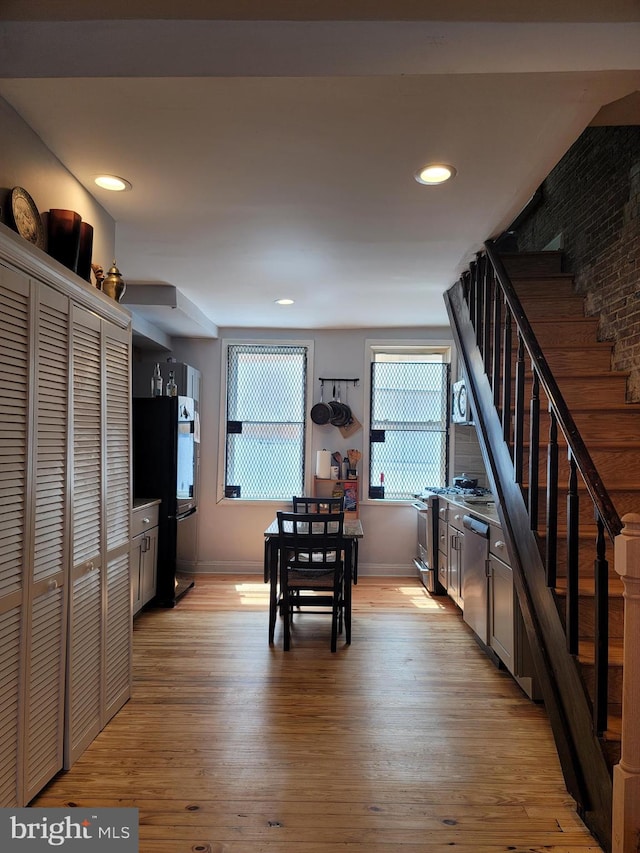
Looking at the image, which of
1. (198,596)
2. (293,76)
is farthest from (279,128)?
(198,596)

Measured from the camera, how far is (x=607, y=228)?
3.16m

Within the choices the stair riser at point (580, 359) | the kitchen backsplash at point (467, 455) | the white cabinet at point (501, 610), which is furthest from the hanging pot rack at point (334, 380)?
the white cabinet at point (501, 610)

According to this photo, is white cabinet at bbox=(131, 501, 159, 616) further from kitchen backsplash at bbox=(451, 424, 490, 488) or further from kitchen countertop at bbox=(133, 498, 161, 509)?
kitchen backsplash at bbox=(451, 424, 490, 488)

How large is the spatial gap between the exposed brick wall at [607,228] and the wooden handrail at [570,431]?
0.76 m

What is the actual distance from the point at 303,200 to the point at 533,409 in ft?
4.90

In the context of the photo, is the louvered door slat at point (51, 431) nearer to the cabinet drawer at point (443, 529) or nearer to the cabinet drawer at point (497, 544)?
the cabinet drawer at point (497, 544)

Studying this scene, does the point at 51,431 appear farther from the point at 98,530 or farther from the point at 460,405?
the point at 460,405

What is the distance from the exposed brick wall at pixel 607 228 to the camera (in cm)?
287

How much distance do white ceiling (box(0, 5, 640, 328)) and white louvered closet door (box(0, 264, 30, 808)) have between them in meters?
0.73

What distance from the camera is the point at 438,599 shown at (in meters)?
4.67

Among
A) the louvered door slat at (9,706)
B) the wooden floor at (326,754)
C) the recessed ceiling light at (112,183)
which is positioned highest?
the recessed ceiling light at (112,183)

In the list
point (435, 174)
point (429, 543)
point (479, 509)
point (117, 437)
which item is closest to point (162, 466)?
point (117, 437)

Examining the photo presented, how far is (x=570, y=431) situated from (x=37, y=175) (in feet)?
7.71

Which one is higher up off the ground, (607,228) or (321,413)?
(607,228)
